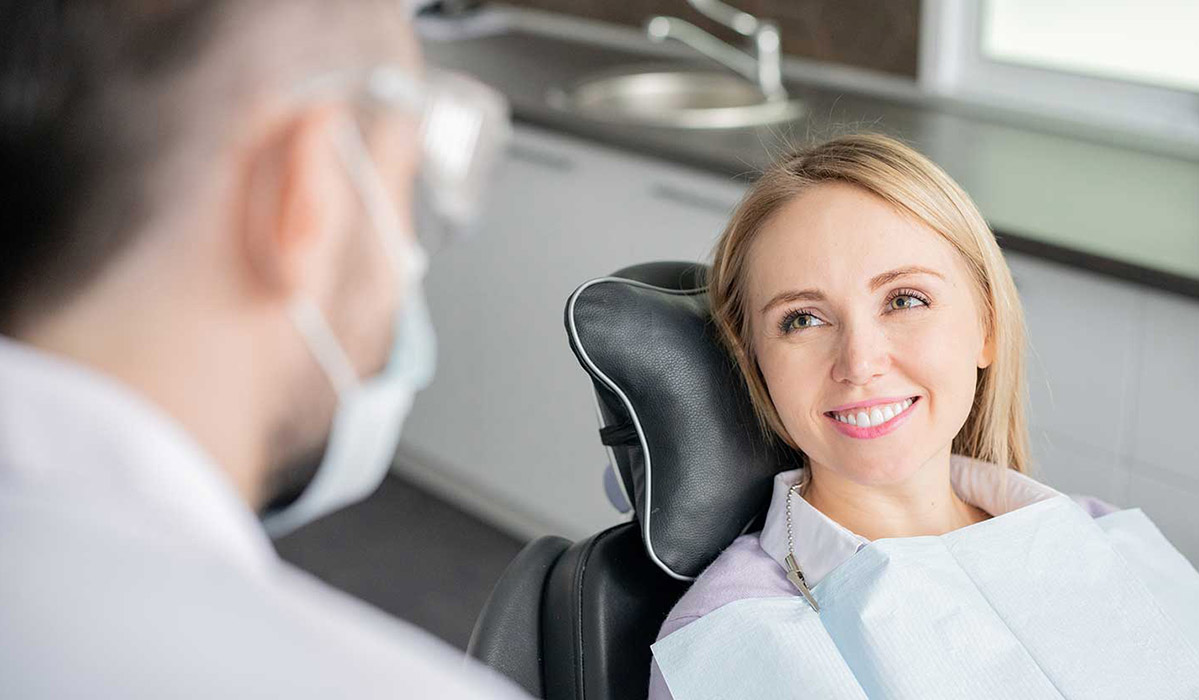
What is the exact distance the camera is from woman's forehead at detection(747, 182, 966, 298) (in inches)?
51.5

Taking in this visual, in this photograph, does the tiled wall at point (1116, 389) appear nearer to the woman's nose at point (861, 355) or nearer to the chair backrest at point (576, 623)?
the woman's nose at point (861, 355)

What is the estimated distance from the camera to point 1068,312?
1.97 meters

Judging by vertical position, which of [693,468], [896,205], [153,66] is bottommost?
[693,468]

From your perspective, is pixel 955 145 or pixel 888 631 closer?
pixel 888 631

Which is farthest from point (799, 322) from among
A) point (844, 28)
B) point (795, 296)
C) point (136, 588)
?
point (844, 28)

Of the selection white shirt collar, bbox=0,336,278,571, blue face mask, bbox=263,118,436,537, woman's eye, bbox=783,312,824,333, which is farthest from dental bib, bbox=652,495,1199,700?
white shirt collar, bbox=0,336,278,571

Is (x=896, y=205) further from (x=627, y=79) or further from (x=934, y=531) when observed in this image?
(x=627, y=79)

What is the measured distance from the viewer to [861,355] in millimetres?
1281

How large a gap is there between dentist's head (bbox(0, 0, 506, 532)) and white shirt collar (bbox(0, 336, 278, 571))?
3 cm

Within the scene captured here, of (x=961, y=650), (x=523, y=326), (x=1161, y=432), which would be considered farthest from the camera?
(x=523, y=326)

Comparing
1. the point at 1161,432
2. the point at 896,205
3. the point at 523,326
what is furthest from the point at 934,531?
the point at 523,326

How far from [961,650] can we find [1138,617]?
0.19 meters

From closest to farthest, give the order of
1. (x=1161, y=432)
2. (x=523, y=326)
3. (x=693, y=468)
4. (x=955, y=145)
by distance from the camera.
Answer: (x=693, y=468)
(x=1161, y=432)
(x=955, y=145)
(x=523, y=326)

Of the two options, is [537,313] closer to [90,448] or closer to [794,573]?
[794,573]
